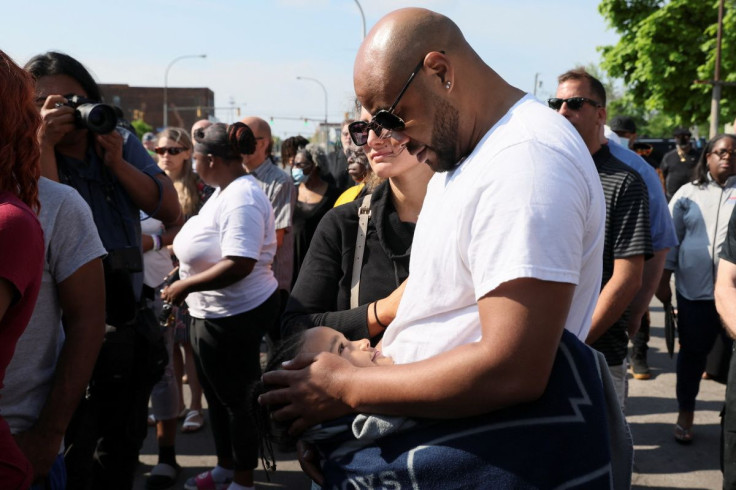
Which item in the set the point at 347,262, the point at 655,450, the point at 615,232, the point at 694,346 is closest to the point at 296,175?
the point at 694,346

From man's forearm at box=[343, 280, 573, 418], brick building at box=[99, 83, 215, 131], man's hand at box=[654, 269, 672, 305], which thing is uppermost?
man's forearm at box=[343, 280, 573, 418]

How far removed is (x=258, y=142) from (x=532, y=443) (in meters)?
4.96

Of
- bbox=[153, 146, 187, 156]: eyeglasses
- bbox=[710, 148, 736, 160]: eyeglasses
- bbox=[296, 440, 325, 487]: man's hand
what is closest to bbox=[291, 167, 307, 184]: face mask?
bbox=[153, 146, 187, 156]: eyeglasses

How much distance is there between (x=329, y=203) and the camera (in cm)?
661

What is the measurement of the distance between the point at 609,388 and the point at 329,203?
17.0ft

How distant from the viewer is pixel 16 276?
5.68 feet

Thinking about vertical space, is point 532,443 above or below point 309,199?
above

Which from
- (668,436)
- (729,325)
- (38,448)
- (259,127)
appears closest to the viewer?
(38,448)

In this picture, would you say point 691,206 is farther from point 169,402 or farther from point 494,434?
point 494,434

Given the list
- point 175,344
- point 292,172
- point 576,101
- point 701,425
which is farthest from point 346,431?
point 292,172

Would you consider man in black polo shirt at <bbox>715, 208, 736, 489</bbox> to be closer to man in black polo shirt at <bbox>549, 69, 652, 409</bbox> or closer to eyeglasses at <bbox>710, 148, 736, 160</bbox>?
man in black polo shirt at <bbox>549, 69, 652, 409</bbox>

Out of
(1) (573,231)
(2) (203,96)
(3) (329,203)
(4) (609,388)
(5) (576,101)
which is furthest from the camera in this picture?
(2) (203,96)

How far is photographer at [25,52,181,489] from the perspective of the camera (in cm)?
274

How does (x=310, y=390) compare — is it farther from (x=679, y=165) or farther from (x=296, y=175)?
(x=679, y=165)
